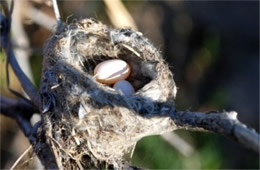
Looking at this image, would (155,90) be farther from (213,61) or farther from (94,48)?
(213,61)

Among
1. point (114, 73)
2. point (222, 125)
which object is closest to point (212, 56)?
point (114, 73)

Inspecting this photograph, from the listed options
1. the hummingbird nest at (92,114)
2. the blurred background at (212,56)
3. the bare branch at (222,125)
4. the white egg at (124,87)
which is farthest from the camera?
the blurred background at (212,56)

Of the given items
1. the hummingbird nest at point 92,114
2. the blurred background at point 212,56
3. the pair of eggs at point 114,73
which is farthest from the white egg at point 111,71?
the blurred background at point 212,56

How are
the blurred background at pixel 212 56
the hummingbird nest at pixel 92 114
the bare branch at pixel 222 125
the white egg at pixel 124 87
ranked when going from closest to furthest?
the bare branch at pixel 222 125, the hummingbird nest at pixel 92 114, the white egg at pixel 124 87, the blurred background at pixel 212 56

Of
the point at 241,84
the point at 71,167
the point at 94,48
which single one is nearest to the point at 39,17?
the point at 94,48

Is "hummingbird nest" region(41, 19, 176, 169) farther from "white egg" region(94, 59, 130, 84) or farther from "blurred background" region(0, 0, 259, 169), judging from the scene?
"blurred background" region(0, 0, 259, 169)

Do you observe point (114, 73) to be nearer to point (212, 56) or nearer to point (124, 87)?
point (124, 87)

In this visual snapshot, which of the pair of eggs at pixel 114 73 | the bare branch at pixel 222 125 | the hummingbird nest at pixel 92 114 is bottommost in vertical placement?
the bare branch at pixel 222 125

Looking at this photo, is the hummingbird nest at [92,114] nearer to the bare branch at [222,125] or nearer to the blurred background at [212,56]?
the bare branch at [222,125]
